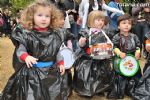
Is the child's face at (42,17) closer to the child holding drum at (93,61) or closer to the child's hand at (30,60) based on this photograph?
the child's hand at (30,60)

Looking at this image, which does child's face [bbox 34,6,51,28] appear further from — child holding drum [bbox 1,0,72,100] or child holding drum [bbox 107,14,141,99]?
child holding drum [bbox 107,14,141,99]

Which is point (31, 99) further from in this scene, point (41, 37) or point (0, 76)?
point (0, 76)

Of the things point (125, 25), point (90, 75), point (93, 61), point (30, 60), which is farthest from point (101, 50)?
point (30, 60)

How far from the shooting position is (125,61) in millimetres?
5773

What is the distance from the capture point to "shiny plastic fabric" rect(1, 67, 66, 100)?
4223mm

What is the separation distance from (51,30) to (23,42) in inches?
15.3

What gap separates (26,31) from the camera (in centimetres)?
431

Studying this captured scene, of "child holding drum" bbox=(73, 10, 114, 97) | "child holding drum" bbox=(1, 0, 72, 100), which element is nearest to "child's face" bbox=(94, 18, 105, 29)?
"child holding drum" bbox=(73, 10, 114, 97)

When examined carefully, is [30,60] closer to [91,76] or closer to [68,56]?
[68,56]

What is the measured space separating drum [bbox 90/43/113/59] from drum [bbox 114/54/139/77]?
9.1 inches

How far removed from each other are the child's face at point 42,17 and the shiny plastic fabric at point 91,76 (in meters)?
1.66

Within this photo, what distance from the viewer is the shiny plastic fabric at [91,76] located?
19.1 feet

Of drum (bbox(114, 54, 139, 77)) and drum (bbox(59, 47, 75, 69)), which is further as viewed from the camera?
drum (bbox(114, 54, 139, 77))

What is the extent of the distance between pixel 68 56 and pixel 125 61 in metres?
0.83
